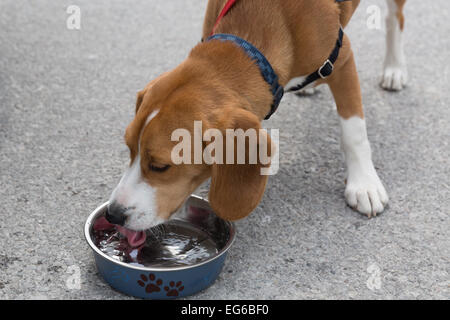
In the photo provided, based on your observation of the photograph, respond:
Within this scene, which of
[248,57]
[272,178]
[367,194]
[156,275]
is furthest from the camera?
[272,178]

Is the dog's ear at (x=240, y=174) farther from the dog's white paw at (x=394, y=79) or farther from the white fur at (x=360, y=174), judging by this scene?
the dog's white paw at (x=394, y=79)

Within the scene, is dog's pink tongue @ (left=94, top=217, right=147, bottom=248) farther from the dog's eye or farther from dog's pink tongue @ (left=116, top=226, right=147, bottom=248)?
the dog's eye

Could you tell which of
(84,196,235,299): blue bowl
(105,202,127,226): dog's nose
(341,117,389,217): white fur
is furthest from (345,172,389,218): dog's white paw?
(105,202,127,226): dog's nose

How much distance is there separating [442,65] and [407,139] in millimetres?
1015

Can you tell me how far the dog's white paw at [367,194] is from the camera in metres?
2.94

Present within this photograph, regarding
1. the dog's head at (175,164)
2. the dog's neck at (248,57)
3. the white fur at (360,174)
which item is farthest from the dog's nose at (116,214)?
the white fur at (360,174)

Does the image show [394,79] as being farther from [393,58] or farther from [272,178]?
[272,178]

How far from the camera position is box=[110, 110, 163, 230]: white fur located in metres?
2.34

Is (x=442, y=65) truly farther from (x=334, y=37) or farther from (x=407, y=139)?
(x=334, y=37)

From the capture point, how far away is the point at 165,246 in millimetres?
2605

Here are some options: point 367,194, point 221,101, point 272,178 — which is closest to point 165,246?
point 221,101

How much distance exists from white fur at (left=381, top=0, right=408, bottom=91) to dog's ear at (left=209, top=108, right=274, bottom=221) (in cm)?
190

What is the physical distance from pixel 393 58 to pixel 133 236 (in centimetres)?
224

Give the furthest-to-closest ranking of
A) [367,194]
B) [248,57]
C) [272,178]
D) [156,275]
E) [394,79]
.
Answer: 1. [394,79]
2. [272,178]
3. [367,194]
4. [248,57]
5. [156,275]
